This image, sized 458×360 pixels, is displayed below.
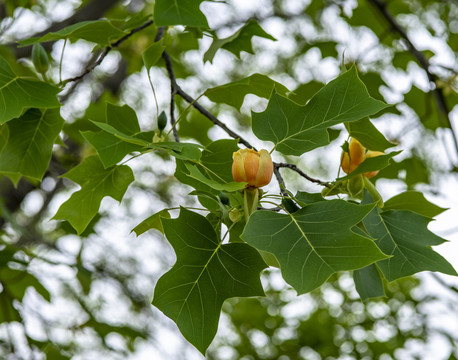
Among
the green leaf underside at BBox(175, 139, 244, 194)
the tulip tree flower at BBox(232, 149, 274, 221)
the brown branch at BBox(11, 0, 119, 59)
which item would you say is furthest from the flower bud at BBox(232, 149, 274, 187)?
the brown branch at BBox(11, 0, 119, 59)

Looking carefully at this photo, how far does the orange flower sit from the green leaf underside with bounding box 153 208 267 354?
26 centimetres

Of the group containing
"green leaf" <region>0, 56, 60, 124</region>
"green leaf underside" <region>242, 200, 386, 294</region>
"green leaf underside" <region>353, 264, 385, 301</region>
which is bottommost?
"green leaf underside" <region>353, 264, 385, 301</region>

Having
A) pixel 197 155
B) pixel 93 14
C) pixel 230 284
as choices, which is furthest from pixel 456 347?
pixel 93 14

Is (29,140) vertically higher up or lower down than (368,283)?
higher up

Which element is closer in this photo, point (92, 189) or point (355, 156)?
point (355, 156)

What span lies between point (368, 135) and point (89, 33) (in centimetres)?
62

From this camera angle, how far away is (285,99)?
2.90ft

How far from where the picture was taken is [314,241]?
0.74m

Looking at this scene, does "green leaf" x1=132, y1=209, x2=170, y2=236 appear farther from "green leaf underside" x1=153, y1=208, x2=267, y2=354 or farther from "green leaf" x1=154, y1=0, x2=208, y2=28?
"green leaf" x1=154, y1=0, x2=208, y2=28

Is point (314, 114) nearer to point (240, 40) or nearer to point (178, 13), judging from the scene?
point (178, 13)

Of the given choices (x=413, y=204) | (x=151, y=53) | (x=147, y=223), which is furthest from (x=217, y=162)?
(x=413, y=204)

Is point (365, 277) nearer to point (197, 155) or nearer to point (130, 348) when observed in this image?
point (197, 155)

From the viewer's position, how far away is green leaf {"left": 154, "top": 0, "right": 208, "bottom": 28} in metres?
0.95

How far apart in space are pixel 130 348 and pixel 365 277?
227 centimetres
